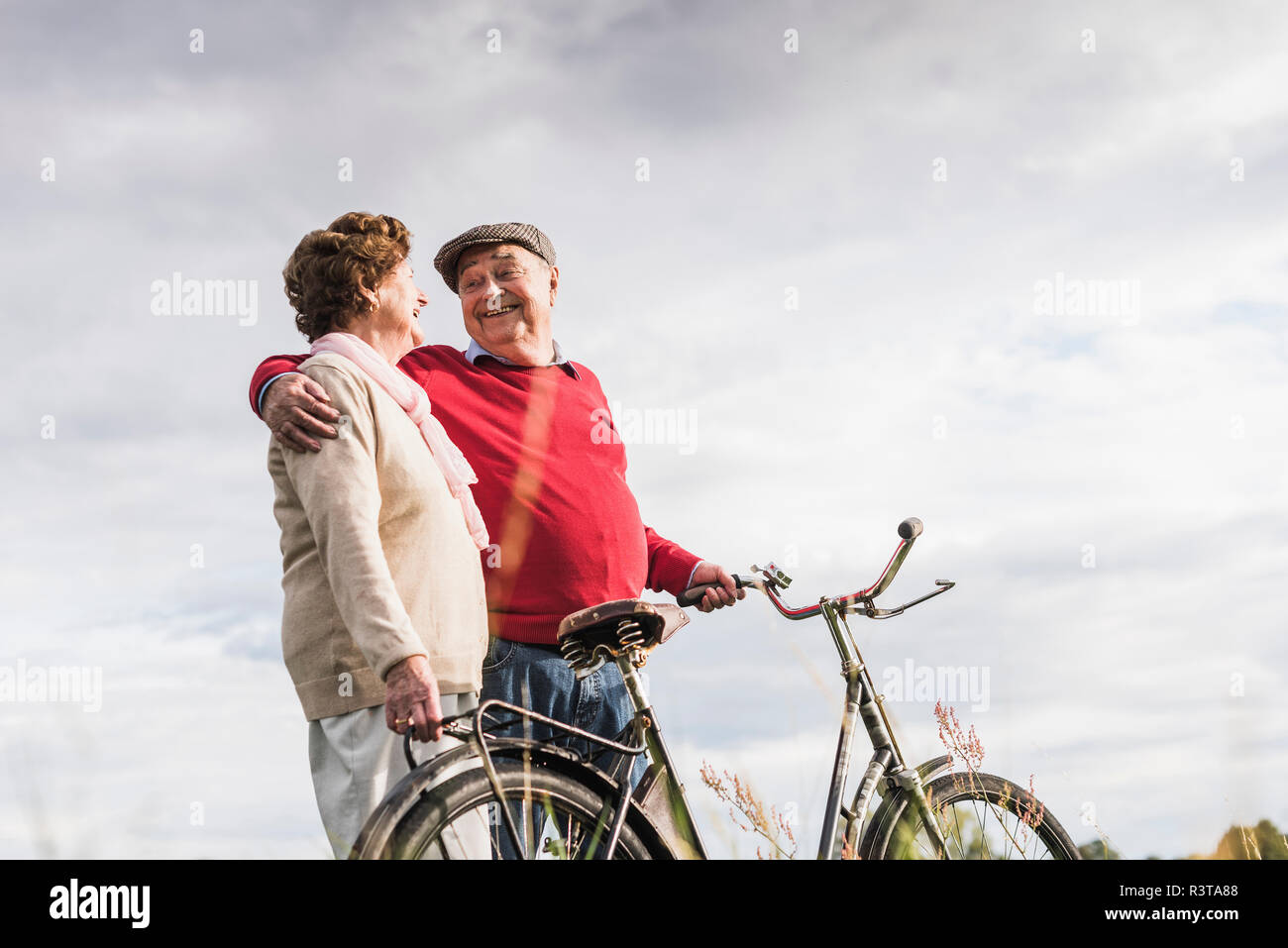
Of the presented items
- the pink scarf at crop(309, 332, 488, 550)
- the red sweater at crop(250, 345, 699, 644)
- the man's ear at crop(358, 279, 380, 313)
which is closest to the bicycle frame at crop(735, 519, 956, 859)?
the red sweater at crop(250, 345, 699, 644)

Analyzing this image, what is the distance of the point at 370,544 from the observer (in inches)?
109

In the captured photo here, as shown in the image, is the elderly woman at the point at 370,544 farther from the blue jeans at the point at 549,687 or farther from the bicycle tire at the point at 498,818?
the blue jeans at the point at 549,687

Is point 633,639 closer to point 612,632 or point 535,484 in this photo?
point 612,632

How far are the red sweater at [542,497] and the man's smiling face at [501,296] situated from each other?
0.11 meters

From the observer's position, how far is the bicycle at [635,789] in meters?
2.52

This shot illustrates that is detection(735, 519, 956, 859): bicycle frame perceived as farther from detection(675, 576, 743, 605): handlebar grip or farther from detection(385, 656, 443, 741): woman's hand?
detection(385, 656, 443, 741): woman's hand

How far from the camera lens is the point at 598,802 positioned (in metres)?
2.81

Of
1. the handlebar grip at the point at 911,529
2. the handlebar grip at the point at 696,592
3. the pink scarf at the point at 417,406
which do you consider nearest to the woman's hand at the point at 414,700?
the pink scarf at the point at 417,406

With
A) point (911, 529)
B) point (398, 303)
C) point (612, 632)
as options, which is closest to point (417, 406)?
point (398, 303)

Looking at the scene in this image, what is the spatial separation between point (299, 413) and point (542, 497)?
4.05 feet
